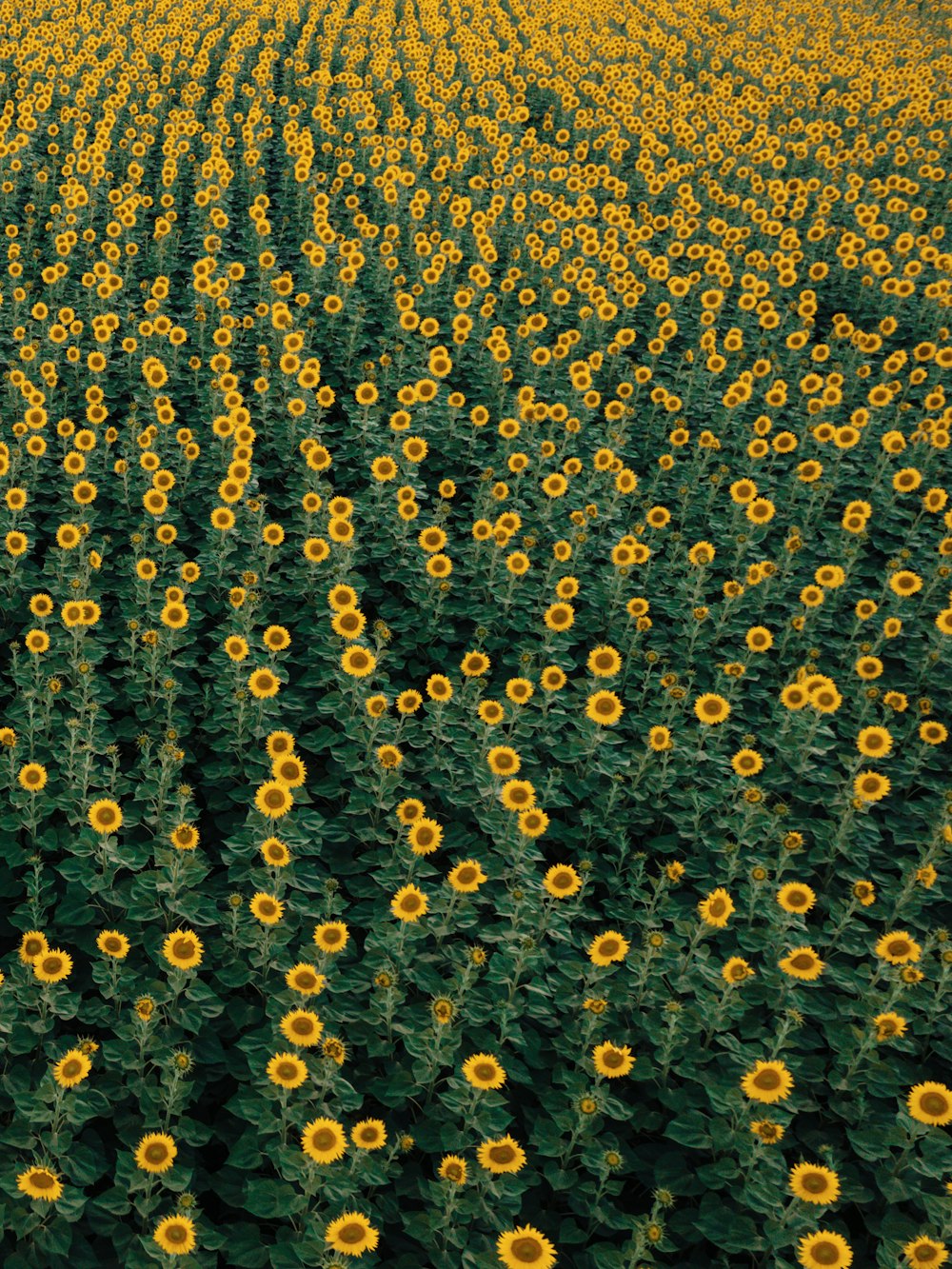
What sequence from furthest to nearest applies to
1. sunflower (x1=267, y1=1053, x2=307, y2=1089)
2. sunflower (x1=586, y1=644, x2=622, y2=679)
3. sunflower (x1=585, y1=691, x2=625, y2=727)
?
sunflower (x1=586, y1=644, x2=622, y2=679) → sunflower (x1=585, y1=691, x2=625, y2=727) → sunflower (x1=267, y1=1053, x2=307, y2=1089)

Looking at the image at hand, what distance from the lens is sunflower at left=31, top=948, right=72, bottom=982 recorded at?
3.74 metres

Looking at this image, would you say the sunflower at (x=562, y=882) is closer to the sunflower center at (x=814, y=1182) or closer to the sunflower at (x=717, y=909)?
the sunflower at (x=717, y=909)

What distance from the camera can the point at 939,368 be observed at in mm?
9117

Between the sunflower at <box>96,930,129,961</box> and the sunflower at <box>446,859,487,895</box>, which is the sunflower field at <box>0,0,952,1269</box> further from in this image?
the sunflower at <box>96,930,129,961</box>

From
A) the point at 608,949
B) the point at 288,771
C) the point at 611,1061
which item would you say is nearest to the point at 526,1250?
the point at 611,1061

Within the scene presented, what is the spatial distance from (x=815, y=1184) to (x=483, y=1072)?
1331 millimetres

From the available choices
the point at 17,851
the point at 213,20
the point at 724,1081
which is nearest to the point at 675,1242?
the point at 724,1081

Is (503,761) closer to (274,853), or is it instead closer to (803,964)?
(274,853)

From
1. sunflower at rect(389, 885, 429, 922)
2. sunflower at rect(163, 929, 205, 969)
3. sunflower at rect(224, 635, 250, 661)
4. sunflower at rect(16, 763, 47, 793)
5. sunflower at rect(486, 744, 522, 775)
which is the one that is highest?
sunflower at rect(224, 635, 250, 661)

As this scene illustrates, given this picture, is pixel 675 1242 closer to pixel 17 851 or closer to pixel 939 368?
pixel 17 851

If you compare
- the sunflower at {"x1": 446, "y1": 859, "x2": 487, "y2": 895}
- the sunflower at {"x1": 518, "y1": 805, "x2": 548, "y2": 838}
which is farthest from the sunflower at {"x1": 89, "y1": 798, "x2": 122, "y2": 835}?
the sunflower at {"x1": 518, "y1": 805, "x2": 548, "y2": 838}

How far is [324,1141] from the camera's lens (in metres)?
3.37

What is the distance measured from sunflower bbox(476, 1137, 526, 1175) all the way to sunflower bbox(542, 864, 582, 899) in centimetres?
110

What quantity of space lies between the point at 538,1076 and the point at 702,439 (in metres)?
5.11
